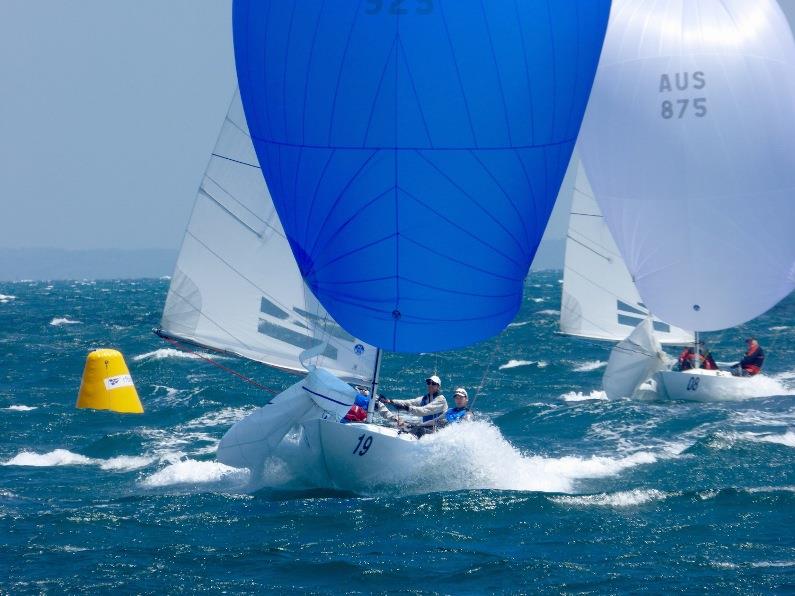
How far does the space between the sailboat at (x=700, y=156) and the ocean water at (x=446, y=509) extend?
2099mm

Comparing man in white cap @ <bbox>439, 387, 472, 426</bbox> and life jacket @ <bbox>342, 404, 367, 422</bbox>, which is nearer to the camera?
life jacket @ <bbox>342, 404, 367, 422</bbox>

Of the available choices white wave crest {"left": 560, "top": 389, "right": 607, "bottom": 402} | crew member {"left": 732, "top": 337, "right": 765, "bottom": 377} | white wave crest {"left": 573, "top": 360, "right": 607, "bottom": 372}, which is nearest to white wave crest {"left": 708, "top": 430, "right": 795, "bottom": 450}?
crew member {"left": 732, "top": 337, "right": 765, "bottom": 377}

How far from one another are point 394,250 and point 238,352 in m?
3.67

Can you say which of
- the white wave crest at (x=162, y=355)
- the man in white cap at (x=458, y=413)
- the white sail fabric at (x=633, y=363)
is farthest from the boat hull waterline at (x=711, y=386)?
the white wave crest at (x=162, y=355)

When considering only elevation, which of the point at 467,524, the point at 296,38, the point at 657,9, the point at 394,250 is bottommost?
the point at 467,524

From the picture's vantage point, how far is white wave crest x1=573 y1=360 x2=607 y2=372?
29869mm

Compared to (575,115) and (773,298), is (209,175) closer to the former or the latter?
(575,115)

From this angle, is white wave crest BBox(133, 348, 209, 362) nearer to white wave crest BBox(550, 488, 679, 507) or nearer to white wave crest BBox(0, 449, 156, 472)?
white wave crest BBox(0, 449, 156, 472)

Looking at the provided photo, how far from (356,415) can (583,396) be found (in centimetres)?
1125

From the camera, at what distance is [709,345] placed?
122ft

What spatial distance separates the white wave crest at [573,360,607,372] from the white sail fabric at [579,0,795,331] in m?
7.12

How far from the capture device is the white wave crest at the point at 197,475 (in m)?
15.5

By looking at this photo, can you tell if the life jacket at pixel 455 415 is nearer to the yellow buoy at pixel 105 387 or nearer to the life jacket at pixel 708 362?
the yellow buoy at pixel 105 387

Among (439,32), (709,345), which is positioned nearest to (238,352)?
(439,32)
